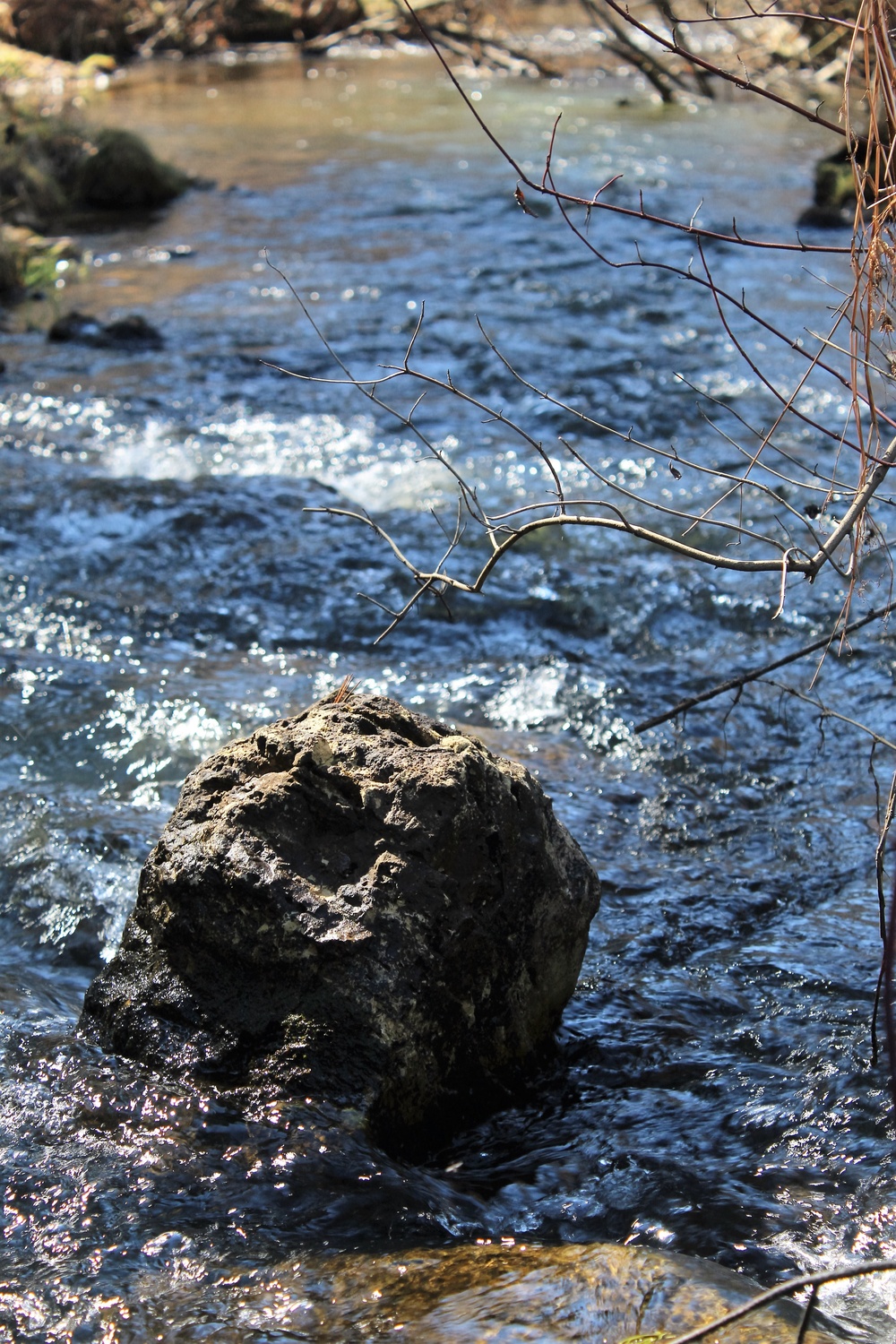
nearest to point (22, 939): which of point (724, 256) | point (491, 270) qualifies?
point (491, 270)

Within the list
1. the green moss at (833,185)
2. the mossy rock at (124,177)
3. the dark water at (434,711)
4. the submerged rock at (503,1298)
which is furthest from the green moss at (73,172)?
the submerged rock at (503,1298)

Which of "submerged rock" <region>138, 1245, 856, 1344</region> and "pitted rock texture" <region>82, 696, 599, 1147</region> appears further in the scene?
"pitted rock texture" <region>82, 696, 599, 1147</region>

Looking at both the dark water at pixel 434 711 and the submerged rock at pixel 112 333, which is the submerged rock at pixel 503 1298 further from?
the submerged rock at pixel 112 333

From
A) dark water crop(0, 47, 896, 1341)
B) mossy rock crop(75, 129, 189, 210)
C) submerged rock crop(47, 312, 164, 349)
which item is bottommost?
dark water crop(0, 47, 896, 1341)

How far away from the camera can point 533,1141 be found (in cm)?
269

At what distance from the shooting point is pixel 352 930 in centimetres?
257

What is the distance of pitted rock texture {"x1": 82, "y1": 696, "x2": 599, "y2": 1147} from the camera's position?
2.56 m

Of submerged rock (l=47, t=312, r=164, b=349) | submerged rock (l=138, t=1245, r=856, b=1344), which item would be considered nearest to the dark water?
submerged rock (l=138, t=1245, r=856, b=1344)

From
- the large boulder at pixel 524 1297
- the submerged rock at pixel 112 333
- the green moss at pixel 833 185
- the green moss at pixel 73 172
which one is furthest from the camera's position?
the green moss at pixel 73 172

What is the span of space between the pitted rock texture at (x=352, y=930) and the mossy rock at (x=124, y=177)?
11.6 meters

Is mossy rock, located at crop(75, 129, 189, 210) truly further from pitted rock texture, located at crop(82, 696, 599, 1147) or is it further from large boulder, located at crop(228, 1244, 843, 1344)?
large boulder, located at crop(228, 1244, 843, 1344)

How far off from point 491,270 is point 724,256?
75.8 inches

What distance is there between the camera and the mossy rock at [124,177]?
1295 cm

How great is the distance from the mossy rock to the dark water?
2.52 metres
